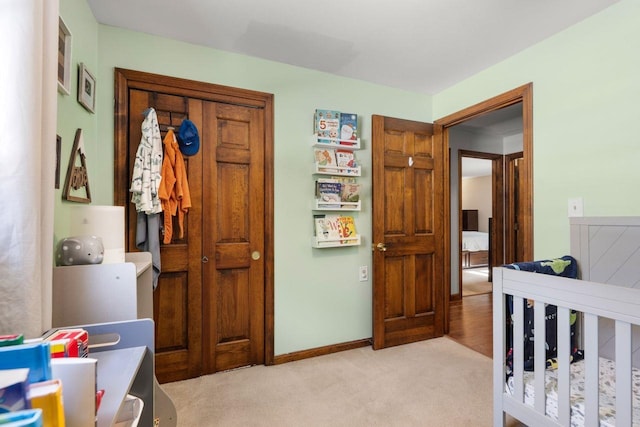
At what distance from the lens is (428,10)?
1.71m

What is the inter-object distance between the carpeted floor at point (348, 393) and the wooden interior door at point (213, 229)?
214 millimetres

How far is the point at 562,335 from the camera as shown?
1.17 metres

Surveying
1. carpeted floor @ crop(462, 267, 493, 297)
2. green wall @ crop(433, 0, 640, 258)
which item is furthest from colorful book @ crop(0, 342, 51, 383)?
carpeted floor @ crop(462, 267, 493, 297)

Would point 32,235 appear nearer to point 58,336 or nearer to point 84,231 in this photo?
point 58,336

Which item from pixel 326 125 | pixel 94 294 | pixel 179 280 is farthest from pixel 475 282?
pixel 94 294

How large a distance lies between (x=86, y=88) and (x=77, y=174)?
49 cm

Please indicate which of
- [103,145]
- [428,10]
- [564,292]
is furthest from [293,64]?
[564,292]

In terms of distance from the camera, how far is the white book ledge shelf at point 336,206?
7.78ft

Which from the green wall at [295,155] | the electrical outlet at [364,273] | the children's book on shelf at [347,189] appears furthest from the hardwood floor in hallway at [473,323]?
the children's book on shelf at [347,189]

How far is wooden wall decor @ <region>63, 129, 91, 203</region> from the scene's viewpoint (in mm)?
1429

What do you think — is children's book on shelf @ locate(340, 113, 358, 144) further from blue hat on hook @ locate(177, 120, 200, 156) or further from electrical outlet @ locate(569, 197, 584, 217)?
electrical outlet @ locate(569, 197, 584, 217)

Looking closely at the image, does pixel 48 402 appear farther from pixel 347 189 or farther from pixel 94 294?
pixel 347 189

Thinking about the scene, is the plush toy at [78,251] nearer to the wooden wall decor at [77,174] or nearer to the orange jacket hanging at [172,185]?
the wooden wall decor at [77,174]

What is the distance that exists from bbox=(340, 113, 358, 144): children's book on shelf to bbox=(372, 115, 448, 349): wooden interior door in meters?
0.17
